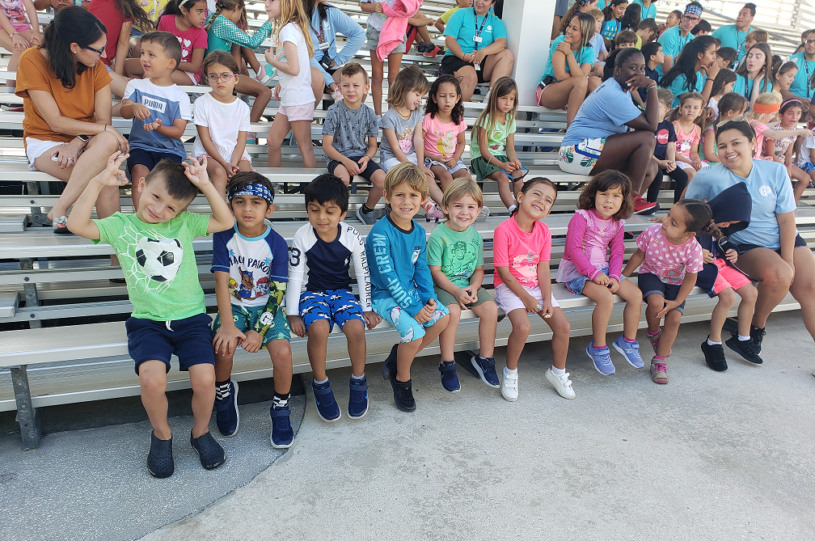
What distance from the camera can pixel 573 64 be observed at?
4391 millimetres

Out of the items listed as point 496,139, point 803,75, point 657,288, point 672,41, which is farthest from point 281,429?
point 803,75

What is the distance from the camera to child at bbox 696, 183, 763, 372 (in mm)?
3188

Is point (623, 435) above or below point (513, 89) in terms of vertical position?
below

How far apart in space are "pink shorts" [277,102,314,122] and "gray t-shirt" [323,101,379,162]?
25 cm

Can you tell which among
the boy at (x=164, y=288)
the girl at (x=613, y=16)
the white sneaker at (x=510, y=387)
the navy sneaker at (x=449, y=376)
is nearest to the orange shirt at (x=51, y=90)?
the boy at (x=164, y=288)

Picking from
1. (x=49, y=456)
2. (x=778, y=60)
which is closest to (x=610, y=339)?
(x=49, y=456)

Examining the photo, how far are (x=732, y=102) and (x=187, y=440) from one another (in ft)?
15.4

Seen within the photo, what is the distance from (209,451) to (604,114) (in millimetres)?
3220

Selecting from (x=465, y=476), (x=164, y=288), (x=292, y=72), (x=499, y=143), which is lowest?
(x=465, y=476)

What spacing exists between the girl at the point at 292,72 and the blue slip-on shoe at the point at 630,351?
223 cm

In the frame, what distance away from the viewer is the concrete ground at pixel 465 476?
1.79m

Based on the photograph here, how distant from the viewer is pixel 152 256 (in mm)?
2053

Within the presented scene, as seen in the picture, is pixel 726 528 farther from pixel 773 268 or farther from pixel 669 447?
pixel 773 268

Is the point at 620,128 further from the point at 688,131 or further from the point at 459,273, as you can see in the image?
the point at 459,273
